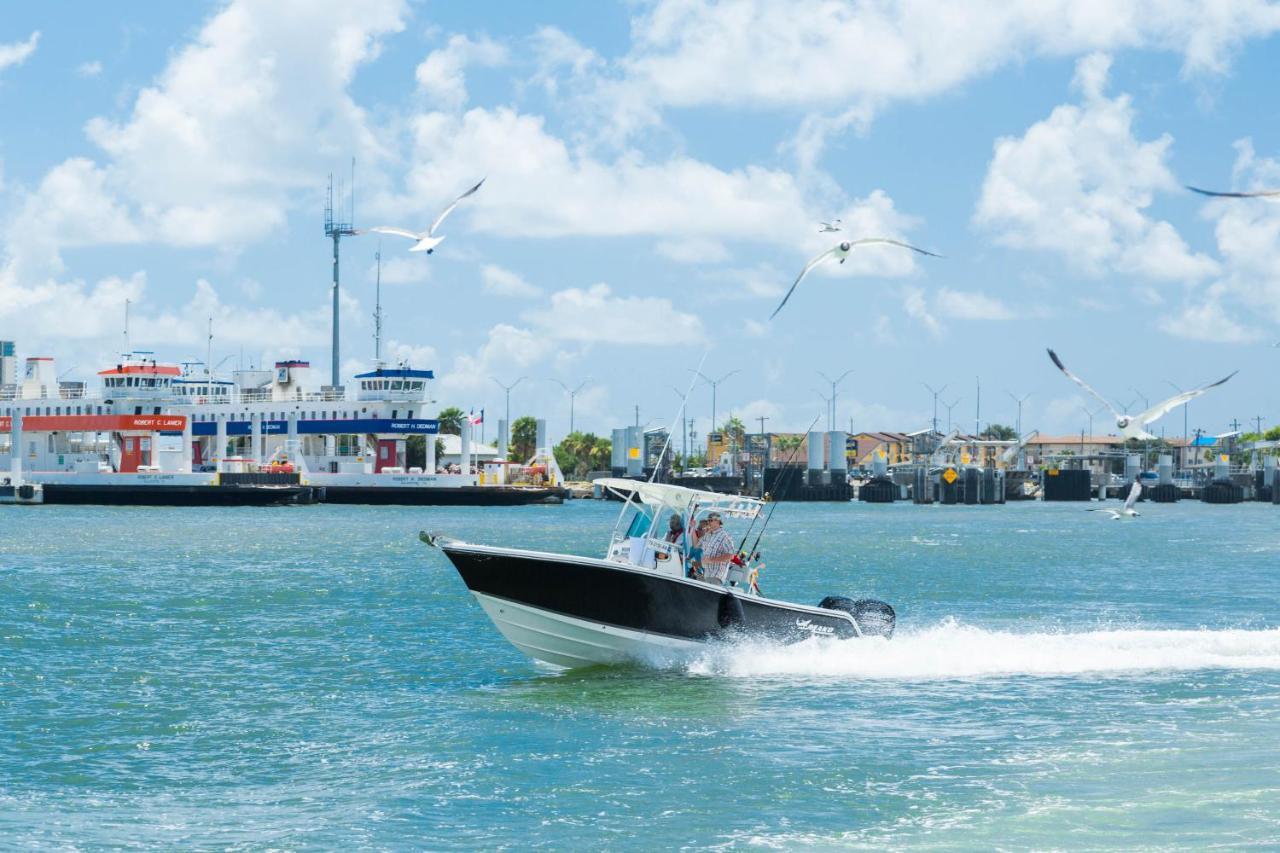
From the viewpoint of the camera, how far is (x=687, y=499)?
23766 mm

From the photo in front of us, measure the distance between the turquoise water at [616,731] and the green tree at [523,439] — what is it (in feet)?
488

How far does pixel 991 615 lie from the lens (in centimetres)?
3706

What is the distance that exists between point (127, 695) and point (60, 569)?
27935 millimetres

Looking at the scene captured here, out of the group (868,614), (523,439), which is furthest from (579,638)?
(523,439)

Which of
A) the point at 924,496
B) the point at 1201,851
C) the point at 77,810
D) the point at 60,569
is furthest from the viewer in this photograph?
the point at 924,496

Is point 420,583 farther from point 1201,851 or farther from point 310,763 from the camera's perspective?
point 1201,851

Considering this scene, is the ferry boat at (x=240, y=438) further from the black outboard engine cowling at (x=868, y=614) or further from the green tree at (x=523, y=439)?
the black outboard engine cowling at (x=868, y=614)

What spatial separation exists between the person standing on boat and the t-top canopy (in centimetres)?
28

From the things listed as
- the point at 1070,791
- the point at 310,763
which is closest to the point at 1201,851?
the point at 1070,791

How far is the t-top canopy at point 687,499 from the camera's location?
76.9ft

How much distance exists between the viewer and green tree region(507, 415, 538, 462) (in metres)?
189

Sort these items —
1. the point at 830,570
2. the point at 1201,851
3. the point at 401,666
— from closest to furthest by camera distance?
the point at 1201,851
the point at 401,666
the point at 830,570

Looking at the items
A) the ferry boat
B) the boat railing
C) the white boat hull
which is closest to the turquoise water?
the white boat hull

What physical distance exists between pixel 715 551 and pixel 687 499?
0.89 meters
